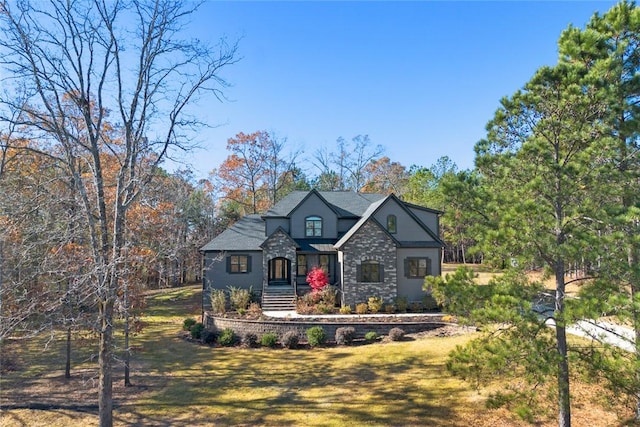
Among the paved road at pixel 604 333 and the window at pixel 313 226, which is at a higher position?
the window at pixel 313 226

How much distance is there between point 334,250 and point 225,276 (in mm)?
7696

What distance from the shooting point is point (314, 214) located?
2591 cm

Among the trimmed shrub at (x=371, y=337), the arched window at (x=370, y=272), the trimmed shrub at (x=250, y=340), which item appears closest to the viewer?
the trimmed shrub at (x=371, y=337)

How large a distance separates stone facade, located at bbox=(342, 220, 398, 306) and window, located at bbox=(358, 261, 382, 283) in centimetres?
Result: 21

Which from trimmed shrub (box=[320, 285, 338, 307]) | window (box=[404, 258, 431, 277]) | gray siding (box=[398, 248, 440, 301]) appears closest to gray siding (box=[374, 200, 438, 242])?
gray siding (box=[398, 248, 440, 301])

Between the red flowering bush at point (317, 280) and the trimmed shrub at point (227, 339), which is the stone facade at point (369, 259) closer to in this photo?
the red flowering bush at point (317, 280)

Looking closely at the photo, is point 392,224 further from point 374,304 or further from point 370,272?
point 374,304

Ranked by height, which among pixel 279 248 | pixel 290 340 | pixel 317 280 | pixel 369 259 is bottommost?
pixel 290 340

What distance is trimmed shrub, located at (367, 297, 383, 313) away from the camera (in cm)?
2150

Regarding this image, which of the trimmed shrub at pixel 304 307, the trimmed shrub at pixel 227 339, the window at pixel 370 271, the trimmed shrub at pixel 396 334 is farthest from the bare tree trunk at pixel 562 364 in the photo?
the trimmed shrub at pixel 227 339

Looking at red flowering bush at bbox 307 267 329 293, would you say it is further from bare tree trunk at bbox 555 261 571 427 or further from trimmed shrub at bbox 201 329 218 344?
bare tree trunk at bbox 555 261 571 427

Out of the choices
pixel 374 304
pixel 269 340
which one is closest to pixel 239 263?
pixel 269 340

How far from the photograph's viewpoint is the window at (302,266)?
25062mm

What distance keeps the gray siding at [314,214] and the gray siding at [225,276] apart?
10.5 feet
